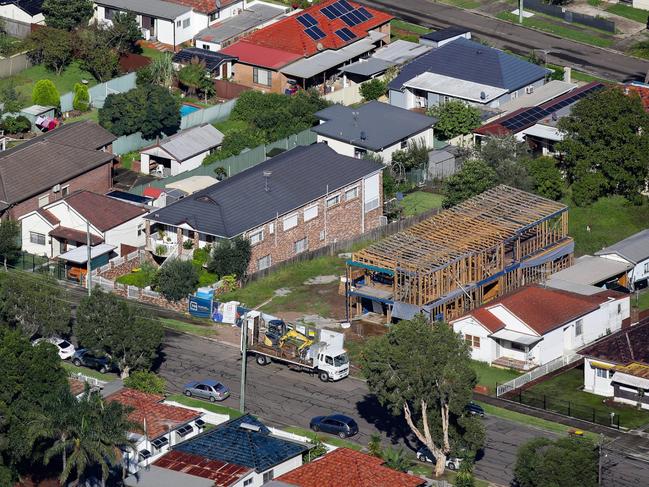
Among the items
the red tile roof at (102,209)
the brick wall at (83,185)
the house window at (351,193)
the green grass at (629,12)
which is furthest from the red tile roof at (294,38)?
the red tile roof at (102,209)

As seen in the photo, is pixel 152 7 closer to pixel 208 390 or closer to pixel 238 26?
pixel 238 26

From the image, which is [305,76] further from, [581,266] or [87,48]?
[581,266]

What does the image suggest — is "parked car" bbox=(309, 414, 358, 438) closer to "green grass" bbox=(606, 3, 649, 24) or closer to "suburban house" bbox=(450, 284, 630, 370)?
"suburban house" bbox=(450, 284, 630, 370)

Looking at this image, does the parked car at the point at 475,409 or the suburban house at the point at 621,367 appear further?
the suburban house at the point at 621,367

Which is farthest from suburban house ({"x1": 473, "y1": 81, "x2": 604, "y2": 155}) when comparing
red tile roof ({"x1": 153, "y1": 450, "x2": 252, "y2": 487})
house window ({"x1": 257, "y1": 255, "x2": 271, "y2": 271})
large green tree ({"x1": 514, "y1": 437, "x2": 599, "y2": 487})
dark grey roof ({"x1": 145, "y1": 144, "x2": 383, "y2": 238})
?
red tile roof ({"x1": 153, "y1": 450, "x2": 252, "y2": 487})

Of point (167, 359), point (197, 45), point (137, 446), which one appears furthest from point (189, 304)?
point (197, 45)

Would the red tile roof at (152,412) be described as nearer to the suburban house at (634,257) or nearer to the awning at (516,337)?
the awning at (516,337)
